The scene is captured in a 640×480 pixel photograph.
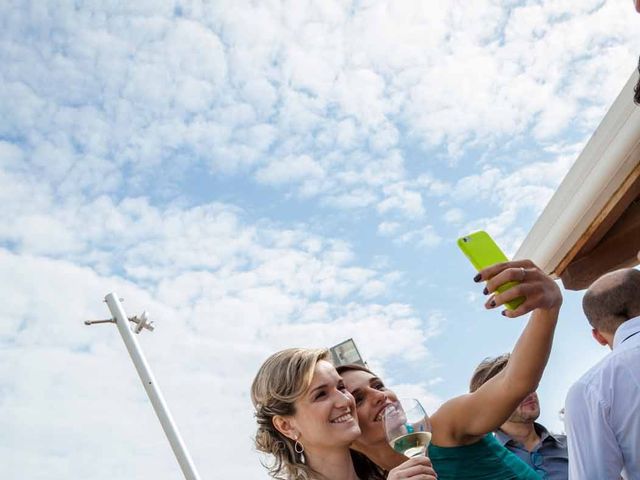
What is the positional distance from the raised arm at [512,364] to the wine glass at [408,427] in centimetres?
17

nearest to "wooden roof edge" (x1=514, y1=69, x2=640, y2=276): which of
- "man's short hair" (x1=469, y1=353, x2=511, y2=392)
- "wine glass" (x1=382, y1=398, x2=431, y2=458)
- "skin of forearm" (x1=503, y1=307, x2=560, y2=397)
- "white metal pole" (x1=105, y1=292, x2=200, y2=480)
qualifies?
"man's short hair" (x1=469, y1=353, x2=511, y2=392)

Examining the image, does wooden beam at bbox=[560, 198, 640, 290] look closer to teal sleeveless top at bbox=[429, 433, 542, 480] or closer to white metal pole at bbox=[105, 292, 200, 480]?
teal sleeveless top at bbox=[429, 433, 542, 480]

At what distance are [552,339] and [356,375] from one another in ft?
3.32

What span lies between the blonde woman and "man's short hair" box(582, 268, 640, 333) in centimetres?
125

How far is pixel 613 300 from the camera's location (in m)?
3.18

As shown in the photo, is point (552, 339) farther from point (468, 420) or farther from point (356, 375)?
point (356, 375)

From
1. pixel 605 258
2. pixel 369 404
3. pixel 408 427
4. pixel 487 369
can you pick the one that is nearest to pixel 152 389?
pixel 487 369

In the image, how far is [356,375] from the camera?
10.3 ft

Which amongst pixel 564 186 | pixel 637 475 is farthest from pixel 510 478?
pixel 564 186

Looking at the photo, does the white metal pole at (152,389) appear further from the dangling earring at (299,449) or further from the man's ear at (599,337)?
the man's ear at (599,337)

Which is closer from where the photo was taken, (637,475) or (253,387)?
(637,475)

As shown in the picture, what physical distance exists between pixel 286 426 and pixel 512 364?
108cm

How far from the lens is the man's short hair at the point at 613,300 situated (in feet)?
10.3

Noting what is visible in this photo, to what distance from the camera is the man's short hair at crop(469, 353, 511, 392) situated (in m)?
4.46
